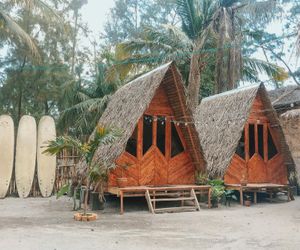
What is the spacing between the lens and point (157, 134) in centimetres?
1118

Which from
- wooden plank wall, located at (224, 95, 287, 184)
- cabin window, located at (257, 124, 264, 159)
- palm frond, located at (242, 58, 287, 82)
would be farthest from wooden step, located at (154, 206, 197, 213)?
palm frond, located at (242, 58, 287, 82)

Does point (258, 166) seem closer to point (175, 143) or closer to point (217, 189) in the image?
point (217, 189)

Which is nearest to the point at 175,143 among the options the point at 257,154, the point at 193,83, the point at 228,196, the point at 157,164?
the point at 157,164

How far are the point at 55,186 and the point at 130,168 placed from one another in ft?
14.2

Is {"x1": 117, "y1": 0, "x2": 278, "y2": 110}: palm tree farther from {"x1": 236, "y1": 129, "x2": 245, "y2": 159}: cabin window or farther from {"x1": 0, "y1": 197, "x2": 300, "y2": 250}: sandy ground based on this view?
{"x1": 0, "y1": 197, "x2": 300, "y2": 250}: sandy ground

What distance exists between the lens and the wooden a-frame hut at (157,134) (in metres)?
10.1

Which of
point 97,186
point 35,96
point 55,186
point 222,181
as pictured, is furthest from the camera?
point 35,96

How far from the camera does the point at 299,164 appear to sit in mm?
14344

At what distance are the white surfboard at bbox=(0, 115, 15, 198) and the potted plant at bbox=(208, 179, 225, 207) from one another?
6215mm

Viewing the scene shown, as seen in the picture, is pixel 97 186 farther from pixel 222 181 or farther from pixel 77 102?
pixel 77 102

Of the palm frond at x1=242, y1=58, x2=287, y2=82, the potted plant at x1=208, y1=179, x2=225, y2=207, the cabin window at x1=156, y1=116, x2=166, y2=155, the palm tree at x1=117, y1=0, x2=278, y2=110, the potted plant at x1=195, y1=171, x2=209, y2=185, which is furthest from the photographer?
the palm frond at x1=242, y1=58, x2=287, y2=82

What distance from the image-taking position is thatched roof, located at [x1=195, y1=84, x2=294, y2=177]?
37.0 feet

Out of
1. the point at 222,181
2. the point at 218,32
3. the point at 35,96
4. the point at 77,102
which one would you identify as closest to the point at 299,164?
the point at 222,181

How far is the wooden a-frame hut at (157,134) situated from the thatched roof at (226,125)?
720 mm
